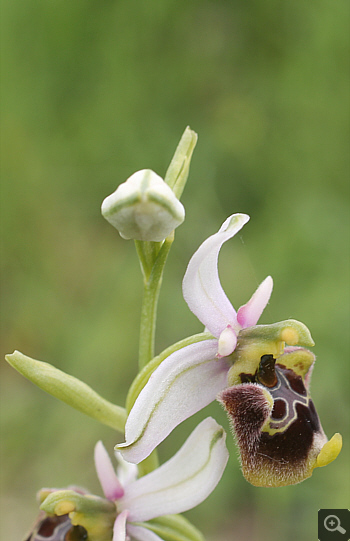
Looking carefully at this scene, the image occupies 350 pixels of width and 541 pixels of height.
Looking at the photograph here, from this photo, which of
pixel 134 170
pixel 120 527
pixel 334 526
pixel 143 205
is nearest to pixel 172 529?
pixel 120 527

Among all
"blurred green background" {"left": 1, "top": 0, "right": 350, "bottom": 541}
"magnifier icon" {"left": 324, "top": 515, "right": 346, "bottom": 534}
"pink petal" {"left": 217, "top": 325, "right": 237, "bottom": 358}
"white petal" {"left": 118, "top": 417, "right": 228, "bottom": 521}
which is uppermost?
"blurred green background" {"left": 1, "top": 0, "right": 350, "bottom": 541}

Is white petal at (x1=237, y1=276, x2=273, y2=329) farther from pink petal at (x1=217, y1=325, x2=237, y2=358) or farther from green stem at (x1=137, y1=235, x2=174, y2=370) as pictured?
green stem at (x1=137, y1=235, x2=174, y2=370)

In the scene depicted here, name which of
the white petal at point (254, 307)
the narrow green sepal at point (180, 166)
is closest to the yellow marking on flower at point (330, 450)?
the white petal at point (254, 307)

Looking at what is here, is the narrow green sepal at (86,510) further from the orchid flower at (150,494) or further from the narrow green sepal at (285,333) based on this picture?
the narrow green sepal at (285,333)

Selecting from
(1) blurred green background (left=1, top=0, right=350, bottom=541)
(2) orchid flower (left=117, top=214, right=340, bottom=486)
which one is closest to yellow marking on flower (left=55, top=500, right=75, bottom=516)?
(2) orchid flower (left=117, top=214, right=340, bottom=486)

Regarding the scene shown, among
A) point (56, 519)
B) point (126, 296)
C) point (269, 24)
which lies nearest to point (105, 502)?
point (56, 519)

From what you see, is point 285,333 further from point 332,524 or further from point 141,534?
point 332,524
